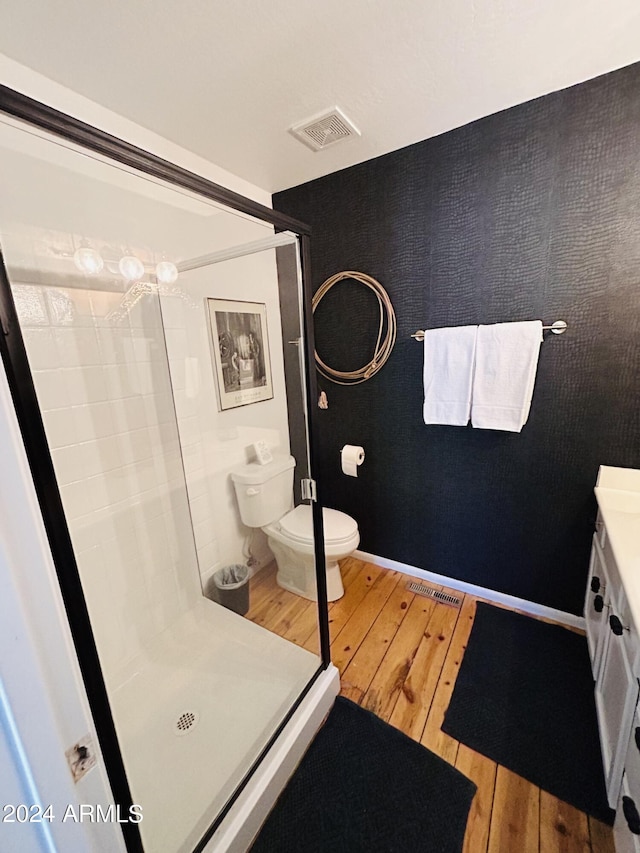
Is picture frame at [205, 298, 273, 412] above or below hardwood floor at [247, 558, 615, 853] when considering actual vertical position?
above

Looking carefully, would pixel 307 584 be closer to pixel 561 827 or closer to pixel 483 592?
pixel 483 592

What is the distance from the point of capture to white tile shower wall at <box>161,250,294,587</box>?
179 centimetres

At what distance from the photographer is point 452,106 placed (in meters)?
1.53

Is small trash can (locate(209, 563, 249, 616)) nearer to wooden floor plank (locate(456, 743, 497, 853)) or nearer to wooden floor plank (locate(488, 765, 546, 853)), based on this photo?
wooden floor plank (locate(456, 743, 497, 853))

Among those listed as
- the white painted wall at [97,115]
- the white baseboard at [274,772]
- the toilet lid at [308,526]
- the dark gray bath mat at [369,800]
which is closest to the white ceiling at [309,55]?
the white painted wall at [97,115]

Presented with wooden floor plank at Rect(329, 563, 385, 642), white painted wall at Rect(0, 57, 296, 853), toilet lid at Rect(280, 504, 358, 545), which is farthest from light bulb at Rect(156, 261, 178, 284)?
wooden floor plank at Rect(329, 563, 385, 642)

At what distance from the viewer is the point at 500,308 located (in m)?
1.74

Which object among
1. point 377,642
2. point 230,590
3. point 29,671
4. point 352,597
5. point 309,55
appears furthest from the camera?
point 352,597

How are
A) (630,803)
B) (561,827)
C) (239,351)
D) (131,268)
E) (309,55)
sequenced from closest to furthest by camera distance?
1. (630,803)
2. (561,827)
3. (309,55)
4. (131,268)
5. (239,351)

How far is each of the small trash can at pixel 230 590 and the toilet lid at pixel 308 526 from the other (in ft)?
1.28

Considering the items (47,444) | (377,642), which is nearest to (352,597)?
(377,642)

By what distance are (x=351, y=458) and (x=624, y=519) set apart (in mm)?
1294

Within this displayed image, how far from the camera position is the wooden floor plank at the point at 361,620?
180 cm

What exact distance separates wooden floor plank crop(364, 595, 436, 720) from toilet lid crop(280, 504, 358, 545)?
0.56 metres
